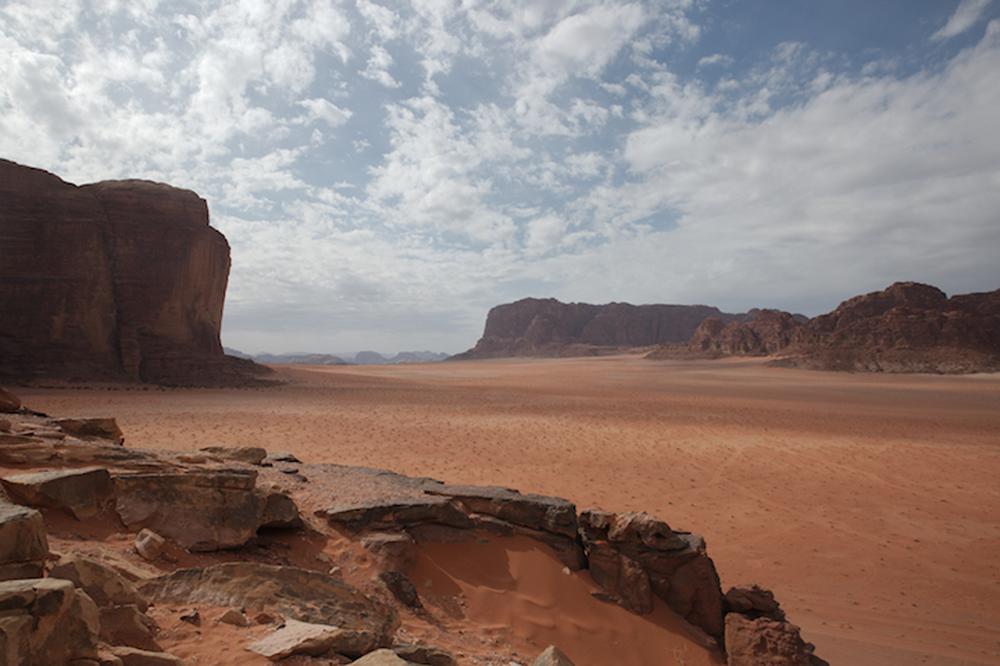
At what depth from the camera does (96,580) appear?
3.02 m

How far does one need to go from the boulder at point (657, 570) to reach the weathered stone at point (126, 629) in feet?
14.3

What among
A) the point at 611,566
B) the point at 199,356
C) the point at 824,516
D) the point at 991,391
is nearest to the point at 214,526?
the point at 611,566

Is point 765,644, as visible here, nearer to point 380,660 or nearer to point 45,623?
point 380,660

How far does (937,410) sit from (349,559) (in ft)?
97.6

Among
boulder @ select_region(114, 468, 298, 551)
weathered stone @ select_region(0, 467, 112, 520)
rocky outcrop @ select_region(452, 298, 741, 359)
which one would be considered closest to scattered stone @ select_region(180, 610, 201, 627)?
boulder @ select_region(114, 468, 298, 551)

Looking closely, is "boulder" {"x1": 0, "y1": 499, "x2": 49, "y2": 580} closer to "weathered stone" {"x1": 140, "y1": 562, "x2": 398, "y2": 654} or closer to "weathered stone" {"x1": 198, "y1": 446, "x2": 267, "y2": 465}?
"weathered stone" {"x1": 140, "y1": 562, "x2": 398, "y2": 654}

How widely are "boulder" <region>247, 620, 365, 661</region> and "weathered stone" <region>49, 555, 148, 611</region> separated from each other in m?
0.85

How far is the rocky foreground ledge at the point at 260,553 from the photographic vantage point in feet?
8.64

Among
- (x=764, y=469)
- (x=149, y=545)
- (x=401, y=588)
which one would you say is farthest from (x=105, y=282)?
(x=764, y=469)

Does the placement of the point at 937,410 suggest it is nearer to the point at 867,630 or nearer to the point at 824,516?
the point at 824,516

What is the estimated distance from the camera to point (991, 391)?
33.5 meters

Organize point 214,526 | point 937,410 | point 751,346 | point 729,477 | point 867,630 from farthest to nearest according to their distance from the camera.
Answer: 1. point 751,346
2. point 937,410
3. point 729,477
4. point 867,630
5. point 214,526

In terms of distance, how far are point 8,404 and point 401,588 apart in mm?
7288

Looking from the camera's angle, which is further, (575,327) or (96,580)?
(575,327)
